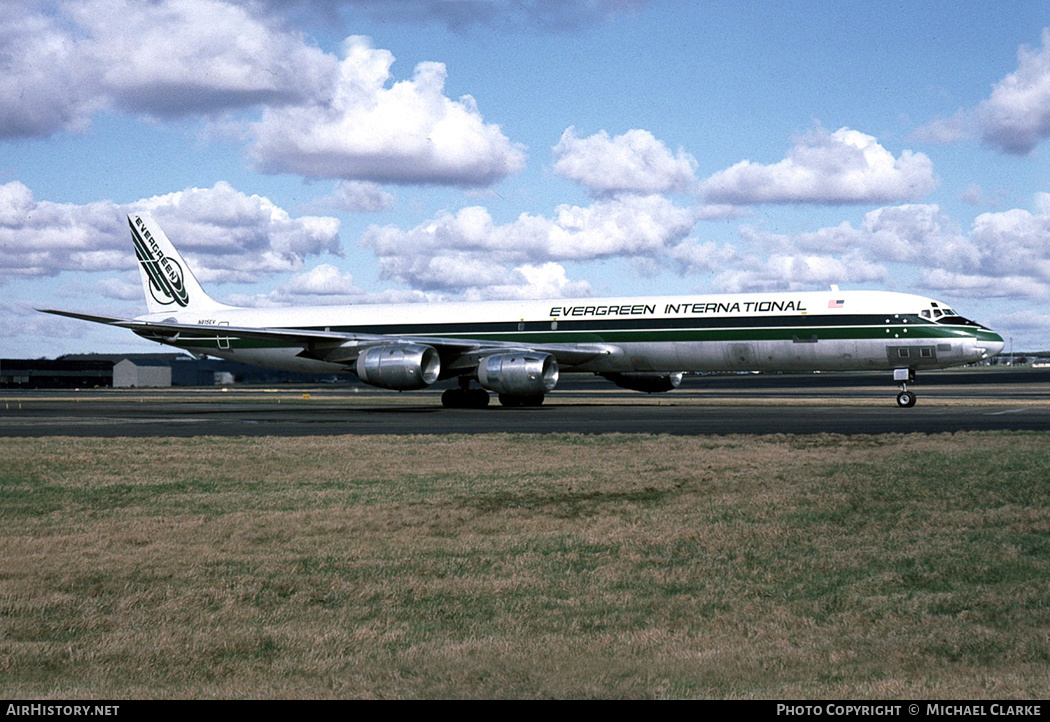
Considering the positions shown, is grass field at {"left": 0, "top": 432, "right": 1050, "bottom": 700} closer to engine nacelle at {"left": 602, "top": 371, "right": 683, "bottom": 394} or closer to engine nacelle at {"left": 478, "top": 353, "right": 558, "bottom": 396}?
engine nacelle at {"left": 478, "top": 353, "right": 558, "bottom": 396}

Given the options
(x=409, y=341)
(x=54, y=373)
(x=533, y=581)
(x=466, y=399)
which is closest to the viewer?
(x=533, y=581)

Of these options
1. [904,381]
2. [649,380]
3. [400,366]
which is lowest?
[904,381]

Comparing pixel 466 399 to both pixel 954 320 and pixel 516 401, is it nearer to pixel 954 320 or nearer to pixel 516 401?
pixel 516 401

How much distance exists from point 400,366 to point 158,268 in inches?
786

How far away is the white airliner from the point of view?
38.0 meters

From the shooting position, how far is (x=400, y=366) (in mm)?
38500

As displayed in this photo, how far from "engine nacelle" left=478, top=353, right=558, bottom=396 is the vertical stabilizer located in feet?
64.2

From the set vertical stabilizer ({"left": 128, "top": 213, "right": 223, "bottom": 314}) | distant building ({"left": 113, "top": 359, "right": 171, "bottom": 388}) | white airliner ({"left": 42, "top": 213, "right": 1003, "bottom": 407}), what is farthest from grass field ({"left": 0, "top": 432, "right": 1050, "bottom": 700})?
distant building ({"left": 113, "top": 359, "right": 171, "bottom": 388})

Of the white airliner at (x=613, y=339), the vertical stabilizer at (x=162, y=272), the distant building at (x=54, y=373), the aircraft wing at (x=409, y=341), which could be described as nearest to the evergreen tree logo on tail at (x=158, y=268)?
the vertical stabilizer at (x=162, y=272)

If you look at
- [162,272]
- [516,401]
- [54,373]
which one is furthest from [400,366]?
[54,373]
